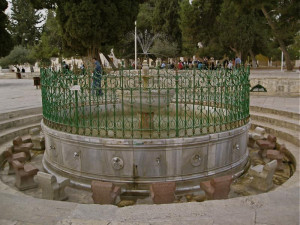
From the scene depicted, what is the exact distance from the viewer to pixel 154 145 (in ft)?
16.6

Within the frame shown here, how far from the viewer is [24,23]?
48562 millimetres

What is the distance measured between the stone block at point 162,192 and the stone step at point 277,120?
5.25 m

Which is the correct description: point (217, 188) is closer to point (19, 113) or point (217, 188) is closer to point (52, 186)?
point (52, 186)

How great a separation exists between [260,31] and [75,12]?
763 inches

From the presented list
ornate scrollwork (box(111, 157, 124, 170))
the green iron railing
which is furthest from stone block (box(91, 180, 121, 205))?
the green iron railing

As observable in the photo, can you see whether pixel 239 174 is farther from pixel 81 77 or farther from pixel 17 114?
pixel 17 114

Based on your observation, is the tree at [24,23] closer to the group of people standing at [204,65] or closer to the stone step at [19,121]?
the group of people standing at [204,65]

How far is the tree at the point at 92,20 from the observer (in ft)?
59.5

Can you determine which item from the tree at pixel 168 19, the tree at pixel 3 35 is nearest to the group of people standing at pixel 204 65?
the tree at pixel 3 35

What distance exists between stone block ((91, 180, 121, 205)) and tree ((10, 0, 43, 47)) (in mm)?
49625

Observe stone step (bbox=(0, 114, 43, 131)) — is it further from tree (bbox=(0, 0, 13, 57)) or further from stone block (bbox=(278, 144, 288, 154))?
tree (bbox=(0, 0, 13, 57))

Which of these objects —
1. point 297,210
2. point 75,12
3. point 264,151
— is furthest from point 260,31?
point 297,210

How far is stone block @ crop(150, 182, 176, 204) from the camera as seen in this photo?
4527mm

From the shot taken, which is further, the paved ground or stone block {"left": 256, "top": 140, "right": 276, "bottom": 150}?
the paved ground
